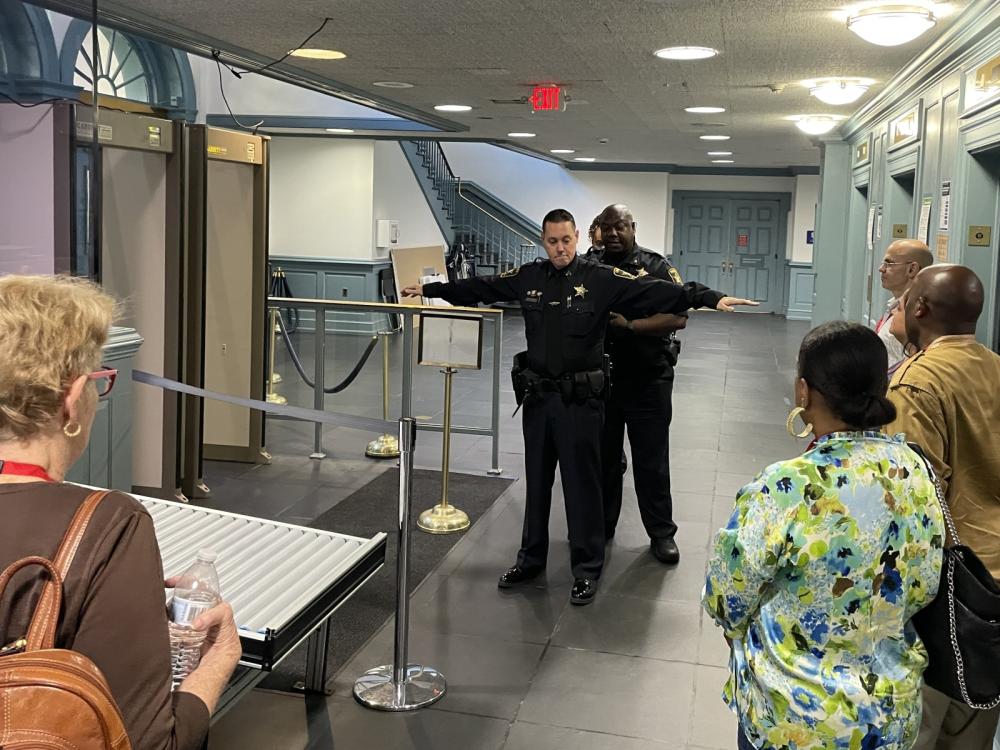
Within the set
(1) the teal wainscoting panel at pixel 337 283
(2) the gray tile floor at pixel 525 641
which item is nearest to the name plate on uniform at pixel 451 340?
(2) the gray tile floor at pixel 525 641

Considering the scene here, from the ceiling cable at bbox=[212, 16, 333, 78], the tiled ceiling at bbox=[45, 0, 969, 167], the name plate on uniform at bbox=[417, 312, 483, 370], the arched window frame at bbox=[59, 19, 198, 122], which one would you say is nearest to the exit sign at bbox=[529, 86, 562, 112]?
the tiled ceiling at bbox=[45, 0, 969, 167]

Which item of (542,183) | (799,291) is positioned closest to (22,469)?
(799,291)

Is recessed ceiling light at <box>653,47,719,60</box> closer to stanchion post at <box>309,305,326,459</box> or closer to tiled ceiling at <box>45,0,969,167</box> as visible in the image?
tiled ceiling at <box>45,0,969,167</box>

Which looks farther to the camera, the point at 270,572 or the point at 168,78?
the point at 168,78

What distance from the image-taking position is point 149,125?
499cm

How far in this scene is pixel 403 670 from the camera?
11.2 feet

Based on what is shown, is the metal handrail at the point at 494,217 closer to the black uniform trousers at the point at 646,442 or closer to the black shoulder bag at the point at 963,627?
the black uniform trousers at the point at 646,442

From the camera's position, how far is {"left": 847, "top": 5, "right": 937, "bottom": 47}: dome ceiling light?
4223 mm

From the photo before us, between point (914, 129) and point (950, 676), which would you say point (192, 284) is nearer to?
point (914, 129)

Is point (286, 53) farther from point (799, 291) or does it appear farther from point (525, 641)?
point (799, 291)

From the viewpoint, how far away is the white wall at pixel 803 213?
1839cm

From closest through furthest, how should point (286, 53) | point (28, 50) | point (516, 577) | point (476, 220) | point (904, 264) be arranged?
point (904, 264) < point (516, 577) < point (286, 53) < point (28, 50) < point (476, 220)

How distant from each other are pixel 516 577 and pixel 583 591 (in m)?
0.35

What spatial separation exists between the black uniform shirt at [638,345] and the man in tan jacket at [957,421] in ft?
7.43
